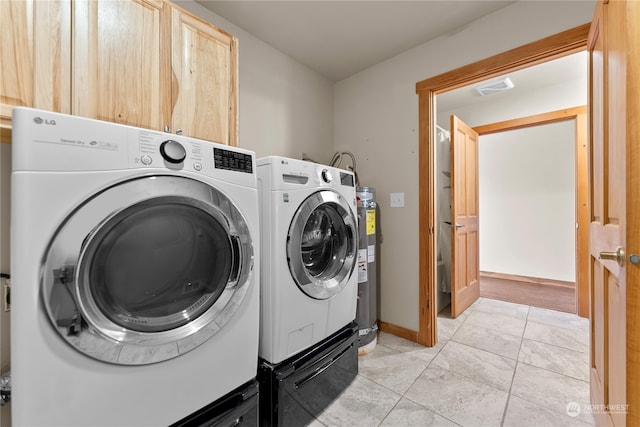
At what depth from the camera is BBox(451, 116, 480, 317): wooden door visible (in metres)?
2.51

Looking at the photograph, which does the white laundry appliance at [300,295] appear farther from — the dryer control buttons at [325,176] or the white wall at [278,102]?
the white wall at [278,102]

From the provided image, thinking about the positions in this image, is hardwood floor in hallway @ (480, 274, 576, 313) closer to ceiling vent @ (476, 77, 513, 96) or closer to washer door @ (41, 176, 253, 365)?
ceiling vent @ (476, 77, 513, 96)

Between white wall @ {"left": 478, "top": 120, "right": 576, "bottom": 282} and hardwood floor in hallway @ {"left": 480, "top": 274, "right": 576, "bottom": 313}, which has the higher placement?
white wall @ {"left": 478, "top": 120, "right": 576, "bottom": 282}

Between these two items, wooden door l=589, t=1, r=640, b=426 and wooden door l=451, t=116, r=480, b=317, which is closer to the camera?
wooden door l=589, t=1, r=640, b=426

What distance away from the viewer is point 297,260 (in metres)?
1.23

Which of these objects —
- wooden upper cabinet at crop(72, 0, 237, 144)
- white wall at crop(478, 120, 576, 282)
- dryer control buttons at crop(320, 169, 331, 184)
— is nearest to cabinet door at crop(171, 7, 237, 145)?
wooden upper cabinet at crop(72, 0, 237, 144)

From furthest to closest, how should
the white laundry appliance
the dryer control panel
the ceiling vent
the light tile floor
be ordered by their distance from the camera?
the ceiling vent
the light tile floor
the white laundry appliance
the dryer control panel

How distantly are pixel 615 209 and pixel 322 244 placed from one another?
1.23 metres

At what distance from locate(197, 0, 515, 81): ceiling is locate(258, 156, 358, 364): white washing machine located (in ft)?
3.85

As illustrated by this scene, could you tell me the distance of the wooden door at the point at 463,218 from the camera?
2506 mm

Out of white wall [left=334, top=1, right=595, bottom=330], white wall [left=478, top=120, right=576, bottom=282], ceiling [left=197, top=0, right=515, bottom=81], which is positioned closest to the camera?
ceiling [left=197, top=0, right=515, bottom=81]

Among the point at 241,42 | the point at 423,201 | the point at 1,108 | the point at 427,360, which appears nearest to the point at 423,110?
the point at 423,201

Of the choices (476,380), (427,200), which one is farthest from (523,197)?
(476,380)

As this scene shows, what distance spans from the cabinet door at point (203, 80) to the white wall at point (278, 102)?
51 cm
